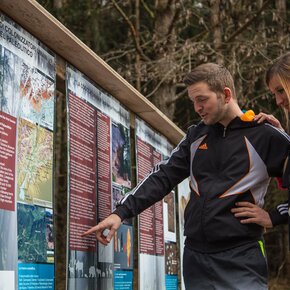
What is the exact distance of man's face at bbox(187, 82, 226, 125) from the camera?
190 inches

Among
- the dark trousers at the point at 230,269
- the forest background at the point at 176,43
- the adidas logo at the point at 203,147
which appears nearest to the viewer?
the dark trousers at the point at 230,269

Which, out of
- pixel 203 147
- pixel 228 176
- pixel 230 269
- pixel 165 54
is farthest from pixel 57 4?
pixel 230 269

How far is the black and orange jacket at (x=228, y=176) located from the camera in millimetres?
4738

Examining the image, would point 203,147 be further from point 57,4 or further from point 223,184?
point 57,4

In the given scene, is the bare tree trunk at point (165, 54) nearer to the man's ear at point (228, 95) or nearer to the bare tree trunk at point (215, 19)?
the bare tree trunk at point (215, 19)

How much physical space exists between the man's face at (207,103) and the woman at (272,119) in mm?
243

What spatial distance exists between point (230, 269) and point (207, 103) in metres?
0.96

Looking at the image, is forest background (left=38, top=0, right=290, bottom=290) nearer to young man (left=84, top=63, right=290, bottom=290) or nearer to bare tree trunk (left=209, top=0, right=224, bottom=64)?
bare tree trunk (left=209, top=0, right=224, bottom=64)

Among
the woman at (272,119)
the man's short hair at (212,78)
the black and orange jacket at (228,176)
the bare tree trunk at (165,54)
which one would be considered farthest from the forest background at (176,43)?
the woman at (272,119)

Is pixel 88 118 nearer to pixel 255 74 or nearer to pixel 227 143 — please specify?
pixel 227 143

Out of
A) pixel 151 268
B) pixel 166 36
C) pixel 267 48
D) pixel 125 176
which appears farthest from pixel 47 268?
pixel 267 48

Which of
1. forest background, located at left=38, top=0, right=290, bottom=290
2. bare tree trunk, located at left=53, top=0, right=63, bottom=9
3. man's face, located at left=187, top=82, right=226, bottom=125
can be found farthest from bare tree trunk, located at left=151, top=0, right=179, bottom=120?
man's face, located at left=187, top=82, right=226, bottom=125

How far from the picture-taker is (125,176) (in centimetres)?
641

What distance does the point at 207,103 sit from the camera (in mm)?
4840
